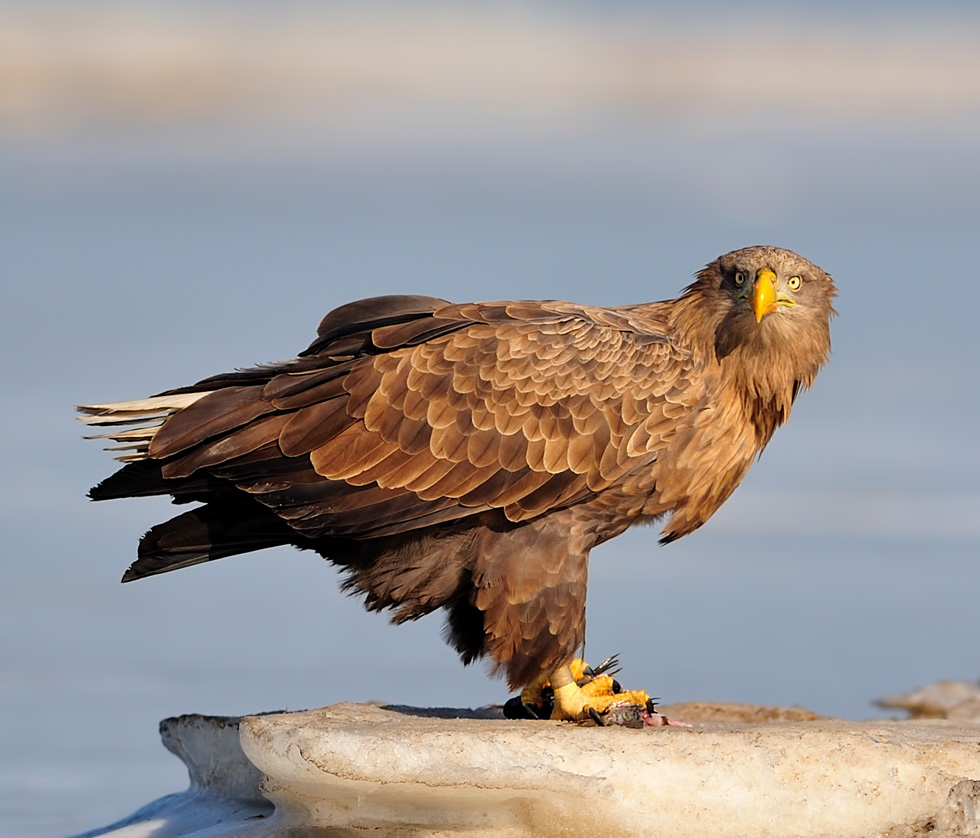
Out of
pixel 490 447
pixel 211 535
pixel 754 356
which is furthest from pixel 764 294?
pixel 211 535

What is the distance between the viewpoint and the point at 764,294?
7.98 metres

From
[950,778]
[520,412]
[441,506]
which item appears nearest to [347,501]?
[441,506]

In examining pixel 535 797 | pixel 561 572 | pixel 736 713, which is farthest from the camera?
pixel 736 713

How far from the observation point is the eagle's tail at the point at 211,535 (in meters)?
8.26

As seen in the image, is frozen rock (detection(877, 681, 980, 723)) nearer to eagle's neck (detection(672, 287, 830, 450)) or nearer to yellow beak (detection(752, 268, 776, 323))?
eagle's neck (detection(672, 287, 830, 450))

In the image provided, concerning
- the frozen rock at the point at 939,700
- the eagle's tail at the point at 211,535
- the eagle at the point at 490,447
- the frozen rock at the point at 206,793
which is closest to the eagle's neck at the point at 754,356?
the eagle at the point at 490,447

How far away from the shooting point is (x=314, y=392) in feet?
27.0

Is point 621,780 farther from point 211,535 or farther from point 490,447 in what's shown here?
point 211,535

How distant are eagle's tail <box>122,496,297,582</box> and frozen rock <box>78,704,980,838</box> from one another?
48.6 inches

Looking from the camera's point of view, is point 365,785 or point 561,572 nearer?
point 365,785

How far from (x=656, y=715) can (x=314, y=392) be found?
2.41 m

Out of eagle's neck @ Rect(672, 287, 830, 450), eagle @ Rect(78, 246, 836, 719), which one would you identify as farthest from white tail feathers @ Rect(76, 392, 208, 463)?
eagle's neck @ Rect(672, 287, 830, 450)

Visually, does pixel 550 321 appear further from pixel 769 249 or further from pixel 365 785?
pixel 365 785

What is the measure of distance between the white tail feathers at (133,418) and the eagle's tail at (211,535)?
1.38 ft
